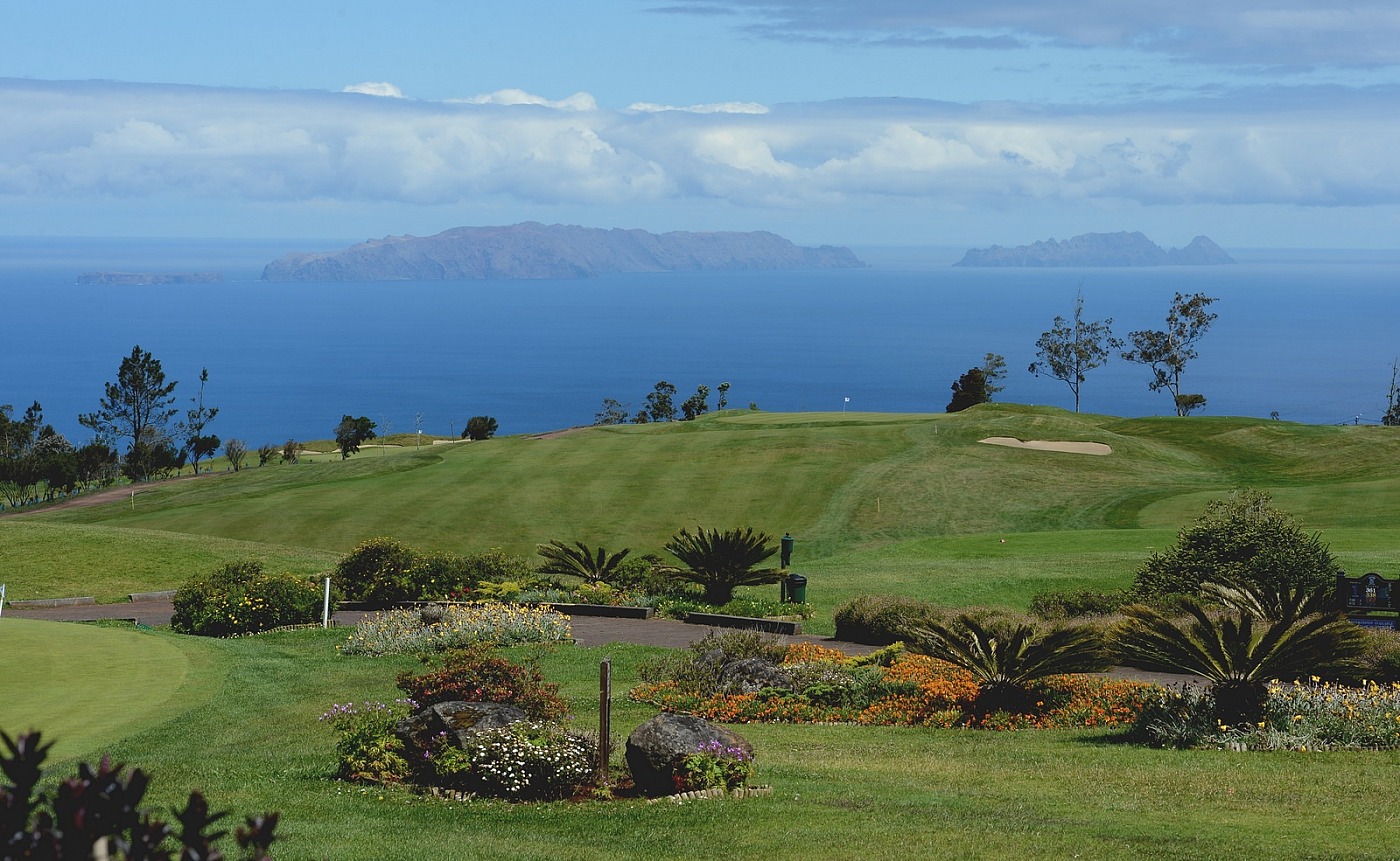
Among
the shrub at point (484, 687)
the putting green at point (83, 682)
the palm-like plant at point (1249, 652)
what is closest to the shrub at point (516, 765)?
the shrub at point (484, 687)

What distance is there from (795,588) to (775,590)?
3.90m

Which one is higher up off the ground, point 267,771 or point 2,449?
point 2,449

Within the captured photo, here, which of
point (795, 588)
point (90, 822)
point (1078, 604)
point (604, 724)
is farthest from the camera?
point (795, 588)

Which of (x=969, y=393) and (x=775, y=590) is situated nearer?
(x=775, y=590)

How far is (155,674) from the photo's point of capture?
17.2 metres

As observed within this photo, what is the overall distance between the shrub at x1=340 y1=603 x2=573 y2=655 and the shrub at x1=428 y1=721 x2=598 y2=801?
9893 mm

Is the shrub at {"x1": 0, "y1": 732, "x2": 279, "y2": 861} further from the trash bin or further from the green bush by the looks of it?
the trash bin

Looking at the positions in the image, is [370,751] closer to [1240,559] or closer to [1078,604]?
[1078,604]

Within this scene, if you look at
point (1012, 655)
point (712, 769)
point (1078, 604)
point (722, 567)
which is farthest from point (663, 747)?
point (722, 567)

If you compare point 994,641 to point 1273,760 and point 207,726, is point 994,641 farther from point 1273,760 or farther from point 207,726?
point 207,726

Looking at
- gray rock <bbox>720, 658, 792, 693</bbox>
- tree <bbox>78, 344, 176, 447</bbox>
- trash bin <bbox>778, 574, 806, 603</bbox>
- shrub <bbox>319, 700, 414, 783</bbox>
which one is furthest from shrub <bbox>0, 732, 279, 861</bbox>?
tree <bbox>78, 344, 176, 447</bbox>

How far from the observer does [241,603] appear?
25062 millimetres

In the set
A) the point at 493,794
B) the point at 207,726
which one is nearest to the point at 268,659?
the point at 207,726

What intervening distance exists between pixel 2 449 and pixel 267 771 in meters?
99.2
